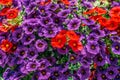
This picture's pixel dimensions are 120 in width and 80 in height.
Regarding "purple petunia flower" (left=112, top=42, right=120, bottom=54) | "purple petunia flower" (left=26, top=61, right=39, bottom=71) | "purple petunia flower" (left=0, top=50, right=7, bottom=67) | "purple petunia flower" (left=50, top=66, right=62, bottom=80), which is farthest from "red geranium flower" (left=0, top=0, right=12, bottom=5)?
"purple petunia flower" (left=112, top=42, right=120, bottom=54)

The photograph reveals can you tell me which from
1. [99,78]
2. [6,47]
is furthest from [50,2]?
[99,78]

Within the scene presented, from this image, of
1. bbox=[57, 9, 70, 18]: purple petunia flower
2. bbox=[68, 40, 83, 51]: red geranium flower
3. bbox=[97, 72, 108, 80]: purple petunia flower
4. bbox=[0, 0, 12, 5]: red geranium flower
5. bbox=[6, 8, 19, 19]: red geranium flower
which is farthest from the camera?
bbox=[0, 0, 12, 5]: red geranium flower

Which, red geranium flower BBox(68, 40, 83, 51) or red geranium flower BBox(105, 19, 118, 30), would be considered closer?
red geranium flower BBox(68, 40, 83, 51)

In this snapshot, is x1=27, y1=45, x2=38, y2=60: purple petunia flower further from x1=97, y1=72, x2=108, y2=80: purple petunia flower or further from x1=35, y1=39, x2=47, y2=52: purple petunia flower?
x1=97, y1=72, x2=108, y2=80: purple petunia flower

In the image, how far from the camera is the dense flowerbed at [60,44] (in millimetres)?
4012

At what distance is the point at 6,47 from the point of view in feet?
13.6

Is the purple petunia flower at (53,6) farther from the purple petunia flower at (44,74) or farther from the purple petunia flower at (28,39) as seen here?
the purple petunia flower at (44,74)

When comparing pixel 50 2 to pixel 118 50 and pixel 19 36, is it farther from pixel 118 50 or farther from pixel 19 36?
pixel 118 50

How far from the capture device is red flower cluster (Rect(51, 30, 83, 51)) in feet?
13.0

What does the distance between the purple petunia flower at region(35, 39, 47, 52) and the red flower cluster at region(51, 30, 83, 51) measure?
80 mm

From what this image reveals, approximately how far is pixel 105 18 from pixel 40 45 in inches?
25.9

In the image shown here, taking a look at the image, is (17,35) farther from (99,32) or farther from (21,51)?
(99,32)

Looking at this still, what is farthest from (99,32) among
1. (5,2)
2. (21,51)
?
(5,2)

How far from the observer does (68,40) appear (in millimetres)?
4031
